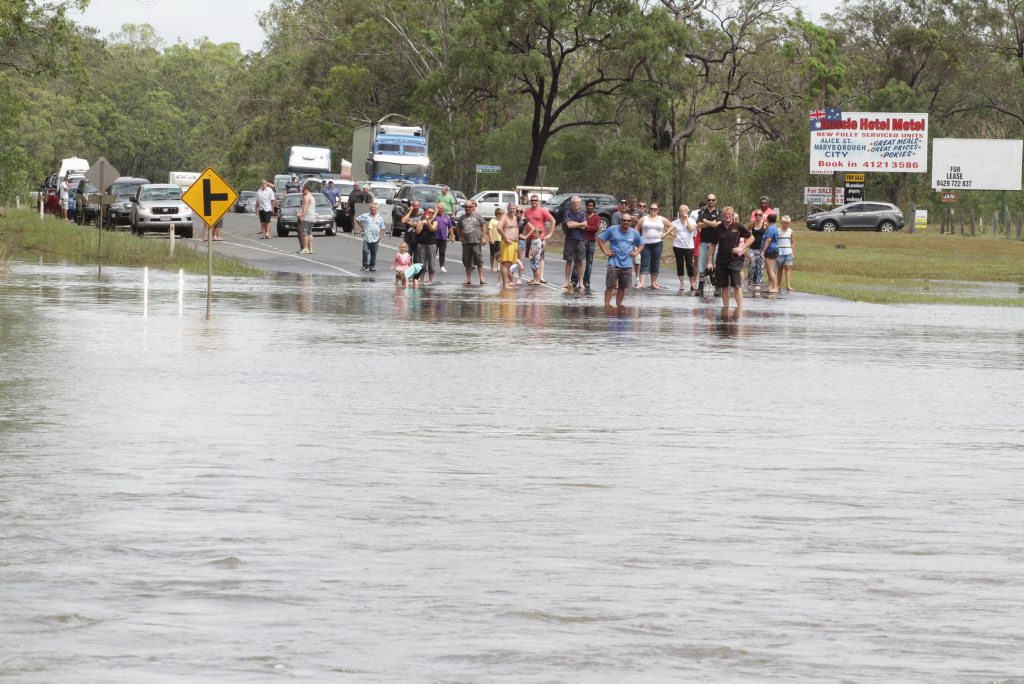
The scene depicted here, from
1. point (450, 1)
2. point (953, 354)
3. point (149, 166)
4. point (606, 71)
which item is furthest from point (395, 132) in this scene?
point (149, 166)

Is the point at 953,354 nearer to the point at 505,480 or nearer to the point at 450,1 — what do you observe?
the point at 505,480

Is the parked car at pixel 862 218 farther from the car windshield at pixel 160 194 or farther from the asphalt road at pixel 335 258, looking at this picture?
the car windshield at pixel 160 194

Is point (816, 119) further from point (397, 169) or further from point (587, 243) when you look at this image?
point (587, 243)

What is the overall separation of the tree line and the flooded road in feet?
89.4

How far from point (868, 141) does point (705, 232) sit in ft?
138

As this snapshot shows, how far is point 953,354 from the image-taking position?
21703mm

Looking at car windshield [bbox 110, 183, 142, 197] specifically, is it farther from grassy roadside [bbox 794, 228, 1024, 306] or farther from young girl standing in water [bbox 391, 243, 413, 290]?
young girl standing in water [bbox 391, 243, 413, 290]

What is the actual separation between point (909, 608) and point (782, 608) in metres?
0.54

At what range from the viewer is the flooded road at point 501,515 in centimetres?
664

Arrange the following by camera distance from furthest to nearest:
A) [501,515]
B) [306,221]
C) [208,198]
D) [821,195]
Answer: [821,195], [306,221], [208,198], [501,515]

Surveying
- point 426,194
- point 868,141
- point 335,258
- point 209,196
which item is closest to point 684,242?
point 335,258

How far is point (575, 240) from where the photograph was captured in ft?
113

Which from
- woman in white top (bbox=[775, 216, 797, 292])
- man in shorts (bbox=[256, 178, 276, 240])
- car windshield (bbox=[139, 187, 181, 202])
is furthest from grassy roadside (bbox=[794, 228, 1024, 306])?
car windshield (bbox=[139, 187, 181, 202])

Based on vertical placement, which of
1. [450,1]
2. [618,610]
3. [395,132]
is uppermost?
[450,1]
